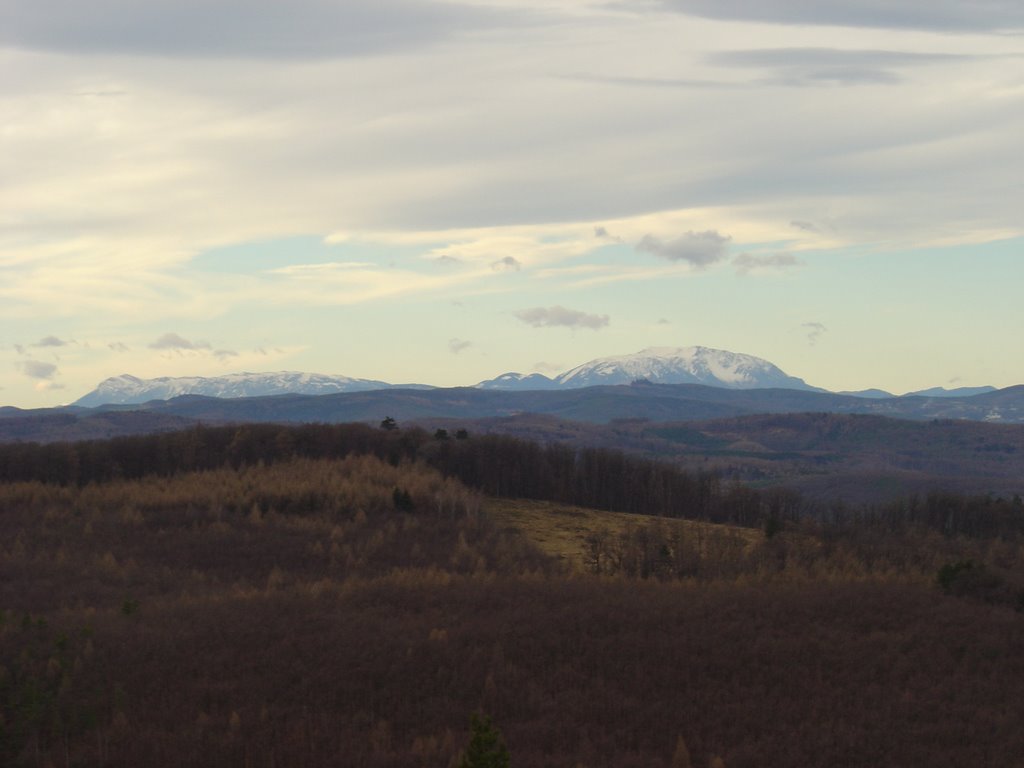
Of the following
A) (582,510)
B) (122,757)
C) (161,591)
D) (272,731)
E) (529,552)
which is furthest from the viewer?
(582,510)

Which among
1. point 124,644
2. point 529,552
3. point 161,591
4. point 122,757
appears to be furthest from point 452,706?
point 529,552

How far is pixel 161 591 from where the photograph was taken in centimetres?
5447

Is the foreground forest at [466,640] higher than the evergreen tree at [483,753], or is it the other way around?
the evergreen tree at [483,753]

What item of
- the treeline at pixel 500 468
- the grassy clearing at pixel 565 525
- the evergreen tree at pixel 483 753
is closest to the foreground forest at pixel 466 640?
the grassy clearing at pixel 565 525

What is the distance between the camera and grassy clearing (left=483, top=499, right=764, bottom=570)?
Result: 72312 millimetres

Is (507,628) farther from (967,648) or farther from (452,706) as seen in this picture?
(967,648)

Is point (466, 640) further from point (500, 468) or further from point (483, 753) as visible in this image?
point (500, 468)

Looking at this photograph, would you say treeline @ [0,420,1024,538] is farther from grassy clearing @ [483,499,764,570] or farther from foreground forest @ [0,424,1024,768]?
foreground forest @ [0,424,1024,768]

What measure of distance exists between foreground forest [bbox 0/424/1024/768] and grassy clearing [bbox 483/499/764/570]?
46.2 inches

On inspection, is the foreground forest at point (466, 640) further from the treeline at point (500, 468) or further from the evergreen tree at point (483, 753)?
the treeline at point (500, 468)

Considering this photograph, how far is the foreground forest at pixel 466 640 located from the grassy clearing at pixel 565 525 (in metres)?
1.17

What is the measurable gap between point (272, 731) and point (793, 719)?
15446mm

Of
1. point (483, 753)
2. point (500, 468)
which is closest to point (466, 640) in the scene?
point (483, 753)

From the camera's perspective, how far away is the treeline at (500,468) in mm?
92250
